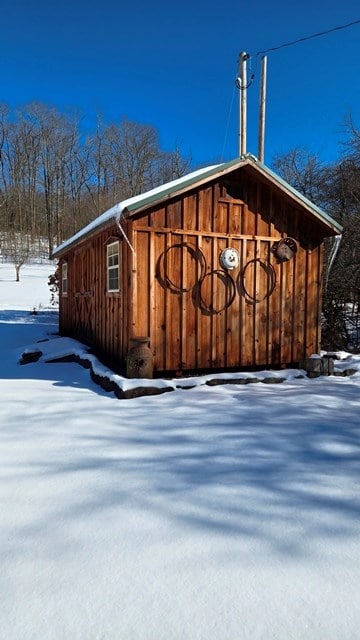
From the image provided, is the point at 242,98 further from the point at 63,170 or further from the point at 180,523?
the point at 63,170

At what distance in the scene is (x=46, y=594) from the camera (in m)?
1.73

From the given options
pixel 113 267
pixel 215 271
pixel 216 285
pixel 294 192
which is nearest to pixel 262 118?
pixel 294 192

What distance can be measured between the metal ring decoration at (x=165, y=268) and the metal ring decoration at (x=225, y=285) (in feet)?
0.33

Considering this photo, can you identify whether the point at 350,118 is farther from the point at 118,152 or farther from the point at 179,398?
the point at 118,152

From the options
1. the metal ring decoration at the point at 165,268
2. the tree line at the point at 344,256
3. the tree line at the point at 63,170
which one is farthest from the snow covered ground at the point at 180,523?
the tree line at the point at 63,170

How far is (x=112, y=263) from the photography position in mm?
6734

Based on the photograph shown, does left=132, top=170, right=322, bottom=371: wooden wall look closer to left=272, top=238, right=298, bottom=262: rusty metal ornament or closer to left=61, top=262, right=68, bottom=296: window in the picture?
left=272, top=238, right=298, bottom=262: rusty metal ornament

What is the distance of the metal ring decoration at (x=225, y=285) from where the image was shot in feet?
20.3

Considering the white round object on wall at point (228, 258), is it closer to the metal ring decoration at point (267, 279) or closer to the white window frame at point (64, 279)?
the metal ring decoration at point (267, 279)

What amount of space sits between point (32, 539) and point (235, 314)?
4793mm

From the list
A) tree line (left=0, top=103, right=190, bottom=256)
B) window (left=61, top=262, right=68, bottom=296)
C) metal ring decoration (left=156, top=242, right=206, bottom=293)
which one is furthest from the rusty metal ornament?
tree line (left=0, top=103, right=190, bottom=256)

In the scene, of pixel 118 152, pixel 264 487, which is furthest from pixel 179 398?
pixel 118 152

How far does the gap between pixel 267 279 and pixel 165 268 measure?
178 cm

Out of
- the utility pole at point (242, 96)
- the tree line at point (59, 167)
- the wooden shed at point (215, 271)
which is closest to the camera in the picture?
the wooden shed at point (215, 271)
